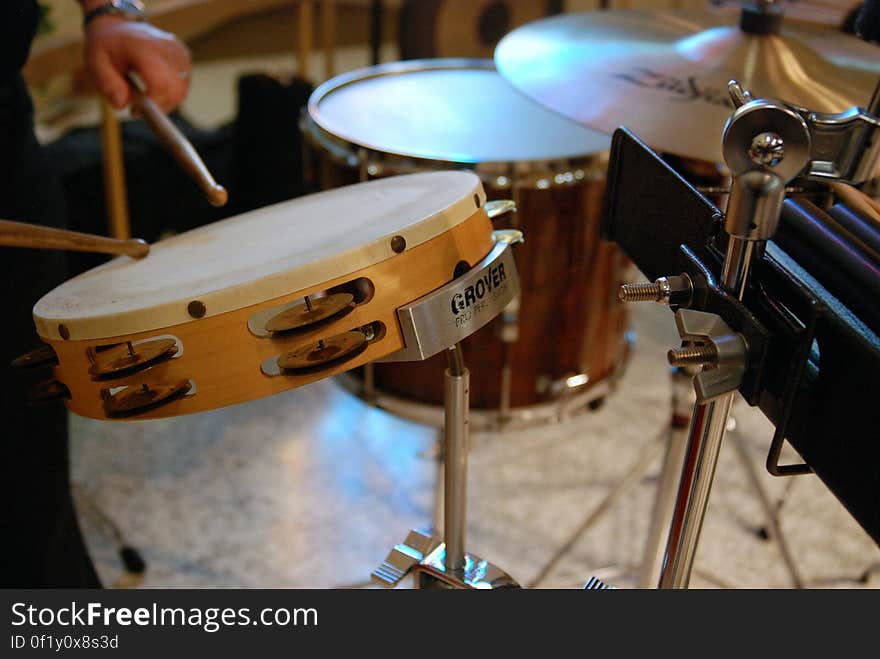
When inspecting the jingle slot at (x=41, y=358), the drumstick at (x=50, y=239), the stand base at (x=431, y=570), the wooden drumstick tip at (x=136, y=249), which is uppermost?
the drumstick at (x=50, y=239)

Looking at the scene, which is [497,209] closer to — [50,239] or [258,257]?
[258,257]

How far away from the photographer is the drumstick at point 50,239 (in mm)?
590

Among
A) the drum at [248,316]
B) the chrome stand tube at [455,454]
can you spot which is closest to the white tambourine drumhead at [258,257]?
the drum at [248,316]

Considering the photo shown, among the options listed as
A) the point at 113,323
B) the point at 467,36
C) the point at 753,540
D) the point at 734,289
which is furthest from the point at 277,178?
the point at 734,289

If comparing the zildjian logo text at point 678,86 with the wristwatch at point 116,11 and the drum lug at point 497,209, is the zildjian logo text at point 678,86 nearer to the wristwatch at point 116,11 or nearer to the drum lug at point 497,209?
the drum lug at point 497,209

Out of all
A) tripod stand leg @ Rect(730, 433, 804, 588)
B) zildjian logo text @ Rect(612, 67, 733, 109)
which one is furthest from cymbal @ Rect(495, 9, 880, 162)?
tripod stand leg @ Rect(730, 433, 804, 588)

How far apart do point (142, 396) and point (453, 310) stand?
0.23 m

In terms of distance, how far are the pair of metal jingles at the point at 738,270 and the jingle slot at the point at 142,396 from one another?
0.22m

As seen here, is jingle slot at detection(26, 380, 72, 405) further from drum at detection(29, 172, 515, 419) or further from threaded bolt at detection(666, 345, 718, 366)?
threaded bolt at detection(666, 345, 718, 366)

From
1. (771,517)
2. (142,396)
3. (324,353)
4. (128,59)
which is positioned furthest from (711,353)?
(771,517)

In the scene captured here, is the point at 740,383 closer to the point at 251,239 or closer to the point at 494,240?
the point at 494,240

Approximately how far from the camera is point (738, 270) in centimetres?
53

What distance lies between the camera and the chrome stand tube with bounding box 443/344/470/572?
2.32ft
